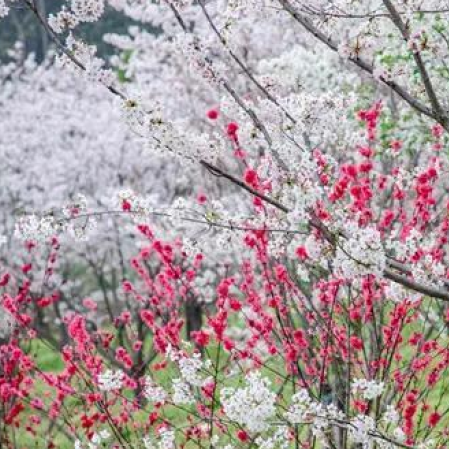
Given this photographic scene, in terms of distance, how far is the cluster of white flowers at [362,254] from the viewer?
289 cm

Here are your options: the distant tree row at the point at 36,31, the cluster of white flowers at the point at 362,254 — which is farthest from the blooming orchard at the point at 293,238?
the distant tree row at the point at 36,31

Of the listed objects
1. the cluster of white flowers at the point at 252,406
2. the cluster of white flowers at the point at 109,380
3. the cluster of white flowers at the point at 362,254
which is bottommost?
the cluster of white flowers at the point at 252,406

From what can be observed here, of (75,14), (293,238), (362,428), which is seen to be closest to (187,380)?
(362,428)

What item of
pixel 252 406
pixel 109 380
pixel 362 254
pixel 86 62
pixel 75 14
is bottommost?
pixel 252 406

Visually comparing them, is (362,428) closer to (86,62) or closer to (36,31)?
(86,62)

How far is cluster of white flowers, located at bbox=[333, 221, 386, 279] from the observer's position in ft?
9.48

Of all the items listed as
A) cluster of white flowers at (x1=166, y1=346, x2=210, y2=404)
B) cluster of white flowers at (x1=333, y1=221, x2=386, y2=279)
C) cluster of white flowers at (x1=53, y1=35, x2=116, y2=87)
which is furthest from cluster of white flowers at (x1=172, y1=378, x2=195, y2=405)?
cluster of white flowers at (x1=53, y1=35, x2=116, y2=87)

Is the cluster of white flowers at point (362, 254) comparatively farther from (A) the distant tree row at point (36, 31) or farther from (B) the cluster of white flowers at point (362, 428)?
(A) the distant tree row at point (36, 31)

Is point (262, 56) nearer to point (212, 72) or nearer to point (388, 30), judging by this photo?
point (388, 30)

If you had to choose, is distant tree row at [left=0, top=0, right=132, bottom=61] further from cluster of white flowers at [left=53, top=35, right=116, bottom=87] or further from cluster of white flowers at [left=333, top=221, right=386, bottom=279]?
cluster of white flowers at [left=333, top=221, right=386, bottom=279]

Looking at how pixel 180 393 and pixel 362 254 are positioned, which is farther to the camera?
pixel 180 393

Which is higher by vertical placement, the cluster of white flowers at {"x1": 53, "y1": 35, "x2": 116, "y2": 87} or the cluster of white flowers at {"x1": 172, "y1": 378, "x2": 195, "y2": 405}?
the cluster of white flowers at {"x1": 53, "y1": 35, "x2": 116, "y2": 87}

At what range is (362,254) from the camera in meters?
2.90

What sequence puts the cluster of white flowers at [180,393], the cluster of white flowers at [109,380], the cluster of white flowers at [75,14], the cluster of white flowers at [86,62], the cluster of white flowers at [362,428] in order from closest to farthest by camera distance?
the cluster of white flowers at [362,428] → the cluster of white flowers at [86,62] → the cluster of white flowers at [75,14] → the cluster of white flowers at [180,393] → the cluster of white flowers at [109,380]
